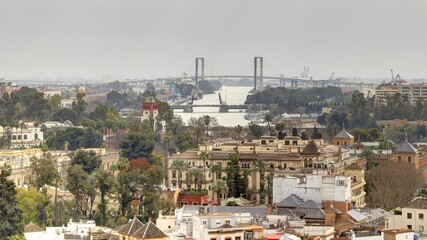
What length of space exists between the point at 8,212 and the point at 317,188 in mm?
11278

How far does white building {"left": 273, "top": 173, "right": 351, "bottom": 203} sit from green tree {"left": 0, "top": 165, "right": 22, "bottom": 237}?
385 inches

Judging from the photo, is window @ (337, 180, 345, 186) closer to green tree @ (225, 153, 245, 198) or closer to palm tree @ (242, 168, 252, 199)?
green tree @ (225, 153, 245, 198)

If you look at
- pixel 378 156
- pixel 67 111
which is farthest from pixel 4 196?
pixel 67 111

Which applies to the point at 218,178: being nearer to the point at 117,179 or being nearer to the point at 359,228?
the point at 117,179

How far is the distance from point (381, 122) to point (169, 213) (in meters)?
66.2

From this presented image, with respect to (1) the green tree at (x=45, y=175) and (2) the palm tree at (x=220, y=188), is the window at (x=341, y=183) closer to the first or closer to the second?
(2) the palm tree at (x=220, y=188)

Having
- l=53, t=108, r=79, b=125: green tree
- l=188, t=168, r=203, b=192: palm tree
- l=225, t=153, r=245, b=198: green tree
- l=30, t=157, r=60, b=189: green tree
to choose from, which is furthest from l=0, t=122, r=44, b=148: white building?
l=225, t=153, r=245, b=198: green tree

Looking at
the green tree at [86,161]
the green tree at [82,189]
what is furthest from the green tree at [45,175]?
the green tree at [86,161]

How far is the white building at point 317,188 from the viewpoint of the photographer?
55906mm

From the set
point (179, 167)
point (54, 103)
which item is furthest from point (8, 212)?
point (54, 103)

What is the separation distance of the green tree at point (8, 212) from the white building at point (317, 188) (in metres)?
9.77

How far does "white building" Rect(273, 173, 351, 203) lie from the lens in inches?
2201

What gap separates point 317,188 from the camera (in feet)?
184

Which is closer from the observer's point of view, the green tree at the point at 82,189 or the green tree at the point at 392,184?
the green tree at the point at 392,184
